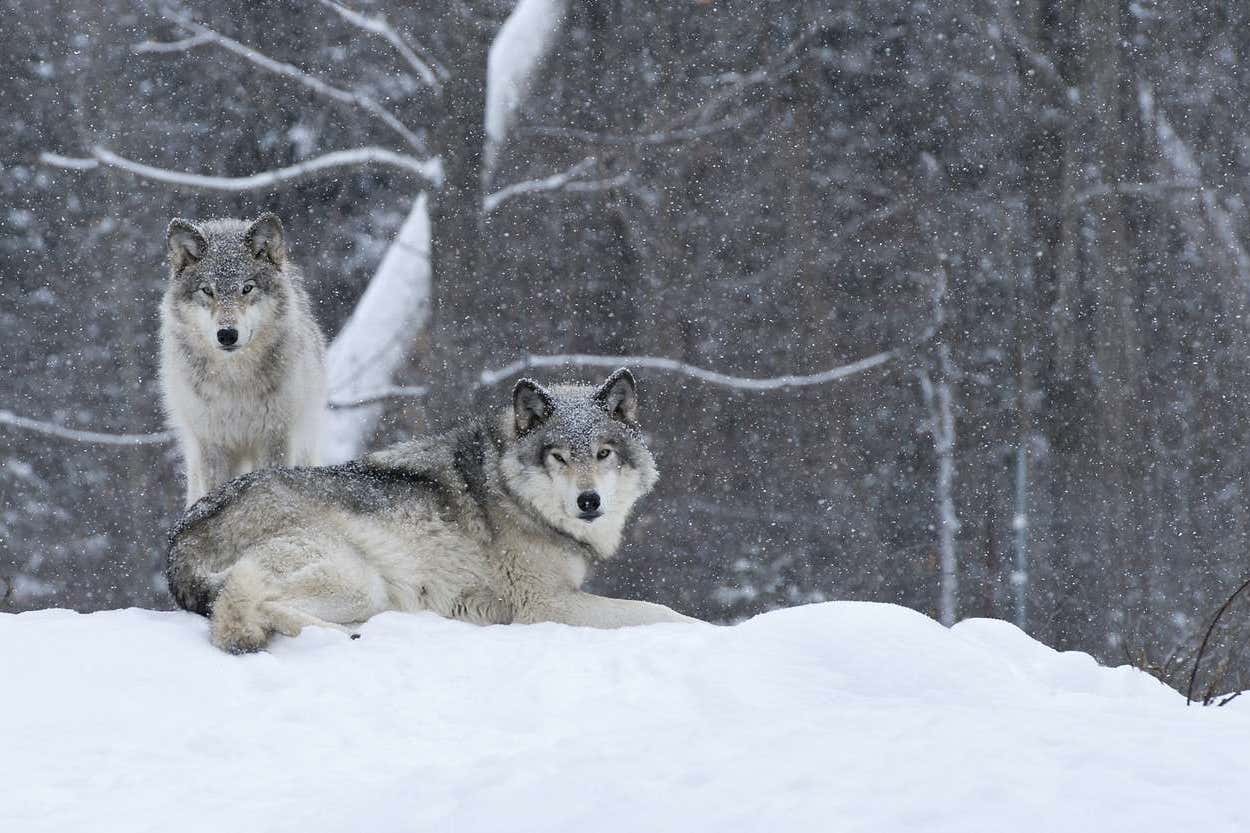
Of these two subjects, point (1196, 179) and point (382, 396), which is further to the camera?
point (1196, 179)

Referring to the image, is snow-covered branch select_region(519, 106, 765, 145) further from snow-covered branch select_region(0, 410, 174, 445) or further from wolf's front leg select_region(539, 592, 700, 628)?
wolf's front leg select_region(539, 592, 700, 628)

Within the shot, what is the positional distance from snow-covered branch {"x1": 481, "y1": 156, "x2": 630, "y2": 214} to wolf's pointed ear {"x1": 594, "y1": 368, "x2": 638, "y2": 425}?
775 cm

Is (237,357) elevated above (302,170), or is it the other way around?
(302,170)

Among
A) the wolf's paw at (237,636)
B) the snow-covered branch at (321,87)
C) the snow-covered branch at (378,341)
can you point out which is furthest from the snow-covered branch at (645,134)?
Answer: the wolf's paw at (237,636)

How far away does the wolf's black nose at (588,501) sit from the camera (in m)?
5.77

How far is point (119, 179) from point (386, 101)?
3.24m

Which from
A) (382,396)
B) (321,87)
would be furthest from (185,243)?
(321,87)

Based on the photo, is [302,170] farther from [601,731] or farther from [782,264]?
[601,731]

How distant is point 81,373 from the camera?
16.0m

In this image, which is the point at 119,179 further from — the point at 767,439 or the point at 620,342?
the point at 767,439

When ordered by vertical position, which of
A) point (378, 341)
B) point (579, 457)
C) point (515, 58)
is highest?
point (515, 58)

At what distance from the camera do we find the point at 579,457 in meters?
5.97

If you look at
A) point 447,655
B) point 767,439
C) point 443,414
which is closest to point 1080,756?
point 447,655

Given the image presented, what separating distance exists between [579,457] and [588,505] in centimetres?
28
